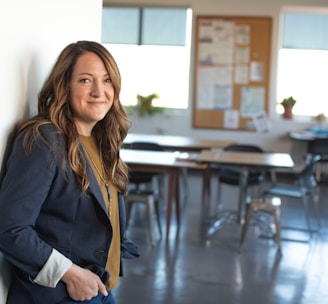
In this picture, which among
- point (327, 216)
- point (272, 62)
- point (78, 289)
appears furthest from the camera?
point (272, 62)

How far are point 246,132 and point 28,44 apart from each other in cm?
768

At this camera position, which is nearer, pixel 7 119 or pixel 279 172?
pixel 7 119

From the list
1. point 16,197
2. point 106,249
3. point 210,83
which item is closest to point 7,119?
point 16,197

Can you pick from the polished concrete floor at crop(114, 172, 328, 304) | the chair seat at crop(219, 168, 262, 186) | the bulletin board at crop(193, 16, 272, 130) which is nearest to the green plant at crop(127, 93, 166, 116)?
the bulletin board at crop(193, 16, 272, 130)

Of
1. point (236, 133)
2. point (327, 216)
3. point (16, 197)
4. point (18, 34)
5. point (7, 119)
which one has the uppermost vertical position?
point (18, 34)

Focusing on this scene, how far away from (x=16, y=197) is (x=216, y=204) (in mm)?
5270

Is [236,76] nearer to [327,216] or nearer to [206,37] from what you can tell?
[206,37]

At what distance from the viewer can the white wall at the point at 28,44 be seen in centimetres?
134

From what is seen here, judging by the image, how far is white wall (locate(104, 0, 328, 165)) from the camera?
871 centimetres

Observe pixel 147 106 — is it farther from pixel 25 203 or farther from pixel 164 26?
pixel 25 203

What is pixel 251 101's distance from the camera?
29.2 ft

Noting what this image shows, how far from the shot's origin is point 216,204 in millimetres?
6512

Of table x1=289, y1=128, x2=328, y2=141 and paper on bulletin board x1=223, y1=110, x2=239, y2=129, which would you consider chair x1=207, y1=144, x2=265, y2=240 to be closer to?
table x1=289, y1=128, x2=328, y2=141

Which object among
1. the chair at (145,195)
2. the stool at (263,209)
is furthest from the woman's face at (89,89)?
the stool at (263,209)
